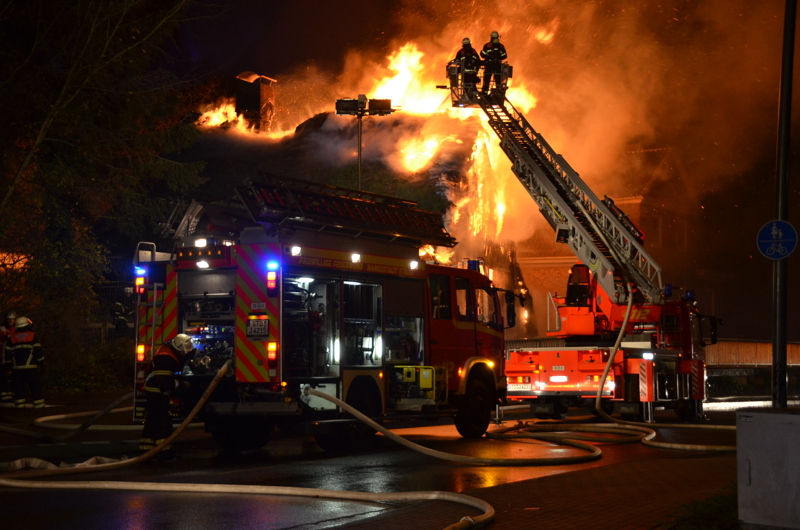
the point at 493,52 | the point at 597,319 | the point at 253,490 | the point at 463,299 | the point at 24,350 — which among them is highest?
the point at 493,52

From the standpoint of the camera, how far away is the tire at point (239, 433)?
12000 mm

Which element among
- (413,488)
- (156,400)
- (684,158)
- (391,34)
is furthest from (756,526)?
(684,158)

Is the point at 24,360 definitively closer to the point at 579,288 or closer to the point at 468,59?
the point at 579,288

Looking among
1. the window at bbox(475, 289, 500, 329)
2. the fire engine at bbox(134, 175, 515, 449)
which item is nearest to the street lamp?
the window at bbox(475, 289, 500, 329)

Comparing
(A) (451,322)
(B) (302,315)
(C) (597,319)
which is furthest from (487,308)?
(C) (597,319)

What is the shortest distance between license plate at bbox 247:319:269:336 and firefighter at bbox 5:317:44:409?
266 inches

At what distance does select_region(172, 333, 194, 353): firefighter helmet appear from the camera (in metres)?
10.8

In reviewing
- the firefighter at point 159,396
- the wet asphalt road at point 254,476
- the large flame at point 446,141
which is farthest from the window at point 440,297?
the large flame at point 446,141

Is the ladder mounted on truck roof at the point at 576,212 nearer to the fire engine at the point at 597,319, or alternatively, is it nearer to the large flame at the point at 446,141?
the fire engine at the point at 597,319

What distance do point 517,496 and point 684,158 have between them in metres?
35.7

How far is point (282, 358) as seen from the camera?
35.7 ft

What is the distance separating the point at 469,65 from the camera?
1956 cm

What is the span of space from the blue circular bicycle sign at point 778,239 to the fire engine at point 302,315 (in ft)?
14.9

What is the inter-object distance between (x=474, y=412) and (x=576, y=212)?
6535 mm
